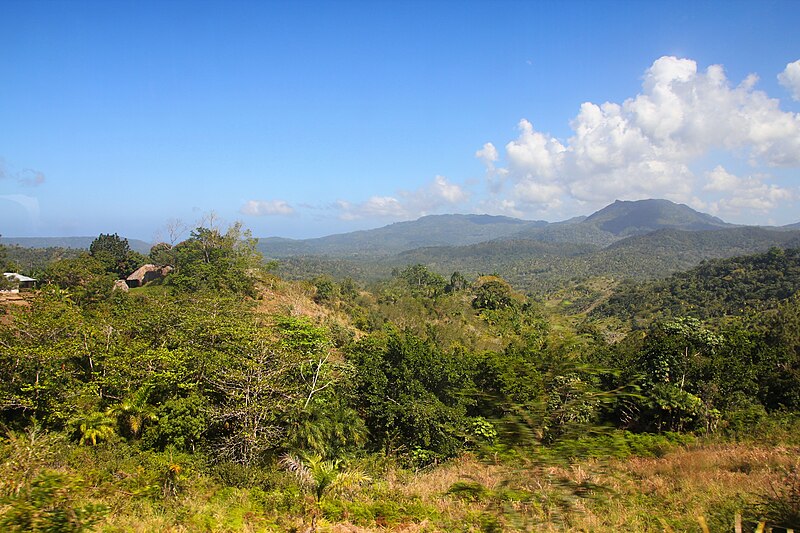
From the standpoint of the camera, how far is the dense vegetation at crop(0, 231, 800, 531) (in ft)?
14.7

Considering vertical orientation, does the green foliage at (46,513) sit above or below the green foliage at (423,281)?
above

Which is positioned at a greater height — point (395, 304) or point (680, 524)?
point (680, 524)

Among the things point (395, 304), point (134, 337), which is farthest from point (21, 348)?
point (395, 304)

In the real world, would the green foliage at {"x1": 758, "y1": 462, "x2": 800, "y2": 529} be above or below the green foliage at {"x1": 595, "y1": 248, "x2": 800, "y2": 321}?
above

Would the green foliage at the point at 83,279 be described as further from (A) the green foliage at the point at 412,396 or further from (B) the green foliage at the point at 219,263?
(A) the green foliage at the point at 412,396

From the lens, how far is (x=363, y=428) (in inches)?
428

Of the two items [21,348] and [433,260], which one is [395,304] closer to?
[21,348]

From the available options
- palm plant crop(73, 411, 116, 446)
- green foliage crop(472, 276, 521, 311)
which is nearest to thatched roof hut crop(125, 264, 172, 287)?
palm plant crop(73, 411, 116, 446)

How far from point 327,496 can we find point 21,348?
9442mm

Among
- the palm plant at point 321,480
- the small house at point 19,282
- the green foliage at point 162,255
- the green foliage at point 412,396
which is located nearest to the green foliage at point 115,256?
the green foliage at point 162,255

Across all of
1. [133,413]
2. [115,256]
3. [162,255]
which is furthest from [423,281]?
[133,413]

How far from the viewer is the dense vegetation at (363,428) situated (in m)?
4.49

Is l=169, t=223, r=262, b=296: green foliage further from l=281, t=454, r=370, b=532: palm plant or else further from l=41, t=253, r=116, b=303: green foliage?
l=281, t=454, r=370, b=532: palm plant

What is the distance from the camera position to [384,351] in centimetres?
1421
